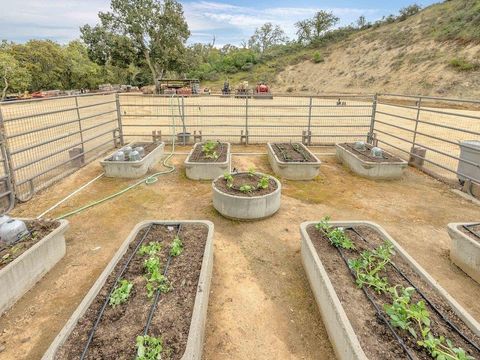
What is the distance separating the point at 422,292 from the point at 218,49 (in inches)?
3051

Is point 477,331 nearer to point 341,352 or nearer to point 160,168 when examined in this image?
point 341,352

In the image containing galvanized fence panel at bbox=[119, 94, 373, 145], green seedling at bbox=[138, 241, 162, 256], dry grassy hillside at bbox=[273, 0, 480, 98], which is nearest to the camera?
green seedling at bbox=[138, 241, 162, 256]

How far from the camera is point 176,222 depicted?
11.4ft

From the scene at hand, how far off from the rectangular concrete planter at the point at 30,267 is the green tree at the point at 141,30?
27432 mm

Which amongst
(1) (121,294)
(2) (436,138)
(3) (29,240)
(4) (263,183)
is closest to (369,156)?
(2) (436,138)

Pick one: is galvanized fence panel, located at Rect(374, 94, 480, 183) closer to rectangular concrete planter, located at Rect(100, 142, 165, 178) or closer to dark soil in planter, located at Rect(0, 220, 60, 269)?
rectangular concrete planter, located at Rect(100, 142, 165, 178)

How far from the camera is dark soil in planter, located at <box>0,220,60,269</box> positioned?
2.76m

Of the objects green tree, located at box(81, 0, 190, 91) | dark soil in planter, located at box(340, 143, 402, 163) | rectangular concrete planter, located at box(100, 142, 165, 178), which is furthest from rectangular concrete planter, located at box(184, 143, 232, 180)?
green tree, located at box(81, 0, 190, 91)

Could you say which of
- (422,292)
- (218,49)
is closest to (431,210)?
(422,292)

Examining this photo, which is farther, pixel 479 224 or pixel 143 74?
pixel 143 74

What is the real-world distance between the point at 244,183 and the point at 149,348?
10.0 feet

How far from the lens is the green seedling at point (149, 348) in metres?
1.79

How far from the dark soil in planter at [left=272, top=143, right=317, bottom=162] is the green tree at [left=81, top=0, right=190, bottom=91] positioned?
79.4 feet

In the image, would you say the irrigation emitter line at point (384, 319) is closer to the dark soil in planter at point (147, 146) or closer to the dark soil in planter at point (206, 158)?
the dark soil in planter at point (206, 158)
